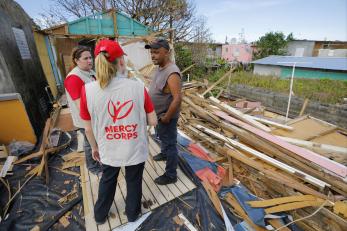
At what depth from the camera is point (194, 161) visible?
3.05 metres

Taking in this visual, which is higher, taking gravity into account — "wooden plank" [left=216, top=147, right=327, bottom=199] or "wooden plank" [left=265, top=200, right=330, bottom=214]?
"wooden plank" [left=216, top=147, right=327, bottom=199]

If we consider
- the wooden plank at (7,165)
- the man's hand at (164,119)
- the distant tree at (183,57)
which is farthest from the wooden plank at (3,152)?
the distant tree at (183,57)

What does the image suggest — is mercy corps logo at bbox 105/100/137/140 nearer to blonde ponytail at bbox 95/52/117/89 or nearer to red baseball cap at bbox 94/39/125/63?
blonde ponytail at bbox 95/52/117/89

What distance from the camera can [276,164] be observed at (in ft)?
8.98

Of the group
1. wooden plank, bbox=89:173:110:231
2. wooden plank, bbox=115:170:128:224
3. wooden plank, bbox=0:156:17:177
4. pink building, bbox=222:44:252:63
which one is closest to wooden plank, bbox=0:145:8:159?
wooden plank, bbox=0:156:17:177

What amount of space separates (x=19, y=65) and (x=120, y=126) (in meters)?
5.04

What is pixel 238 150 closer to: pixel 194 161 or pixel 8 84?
pixel 194 161

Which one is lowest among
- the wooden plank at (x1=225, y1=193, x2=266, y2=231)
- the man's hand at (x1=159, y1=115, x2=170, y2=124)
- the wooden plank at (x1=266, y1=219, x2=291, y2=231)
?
the wooden plank at (x1=266, y1=219, x2=291, y2=231)

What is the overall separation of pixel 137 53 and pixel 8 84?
6.02m

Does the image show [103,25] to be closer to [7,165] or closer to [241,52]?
[7,165]

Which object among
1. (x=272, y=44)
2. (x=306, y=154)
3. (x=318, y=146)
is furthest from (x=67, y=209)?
(x=272, y=44)

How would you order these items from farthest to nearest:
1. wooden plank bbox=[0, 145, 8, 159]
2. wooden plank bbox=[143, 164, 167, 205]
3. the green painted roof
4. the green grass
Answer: the green painted roof, the green grass, wooden plank bbox=[0, 145, 8, 159], wooden plank bbox=[143, 164, 167, 205]

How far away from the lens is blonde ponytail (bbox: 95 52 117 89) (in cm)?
138

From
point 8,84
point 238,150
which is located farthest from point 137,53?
point 238,150
